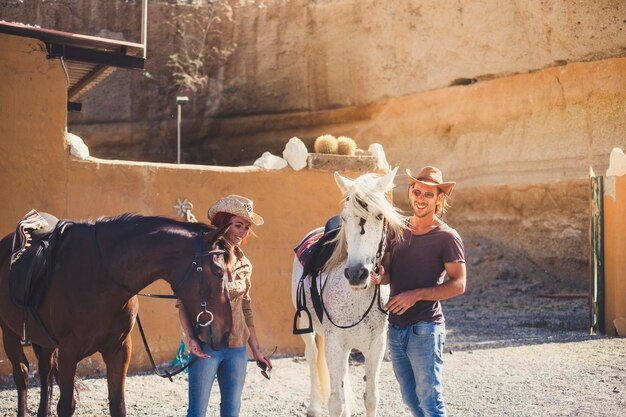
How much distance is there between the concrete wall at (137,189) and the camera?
8469 millimetres

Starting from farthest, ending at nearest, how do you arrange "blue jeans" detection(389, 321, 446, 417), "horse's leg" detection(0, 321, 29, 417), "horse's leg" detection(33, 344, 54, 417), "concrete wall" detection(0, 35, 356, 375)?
1. "concrete wall" detection(0, 35, 356, 375)
2. "horse's leg" detection(0, 321, 29, 417)
3. "horse's leg" detection(33, 344, 54, 417)
4. "blue jeans" detection(389, 321, 446, 417)

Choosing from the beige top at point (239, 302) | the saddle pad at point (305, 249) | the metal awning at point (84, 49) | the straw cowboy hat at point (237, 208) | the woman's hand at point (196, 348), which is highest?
the metal awning at point (84, 49)

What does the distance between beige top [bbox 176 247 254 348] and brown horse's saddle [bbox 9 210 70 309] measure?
1.29m

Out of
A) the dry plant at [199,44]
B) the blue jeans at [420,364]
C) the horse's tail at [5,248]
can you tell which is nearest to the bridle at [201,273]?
the blue jeans at [420,364]

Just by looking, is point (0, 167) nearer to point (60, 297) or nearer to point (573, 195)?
point (60, 297)

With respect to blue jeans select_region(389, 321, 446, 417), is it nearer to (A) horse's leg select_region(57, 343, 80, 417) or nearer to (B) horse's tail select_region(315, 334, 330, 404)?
(A) horse's leg select_region(57, 343, 80, 417)

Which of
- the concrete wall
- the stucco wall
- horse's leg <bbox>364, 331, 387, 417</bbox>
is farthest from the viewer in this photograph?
the stucco wall

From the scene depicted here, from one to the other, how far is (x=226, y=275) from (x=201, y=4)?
16705mm

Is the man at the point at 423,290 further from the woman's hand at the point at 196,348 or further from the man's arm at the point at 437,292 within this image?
the woman's hand at the point at 196,348

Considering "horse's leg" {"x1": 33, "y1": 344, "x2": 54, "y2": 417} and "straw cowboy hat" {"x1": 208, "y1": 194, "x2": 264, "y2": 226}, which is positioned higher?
"straw cowboy hat" {"x1": 208, "y1": 194, "x2": 264, "y2": 226}

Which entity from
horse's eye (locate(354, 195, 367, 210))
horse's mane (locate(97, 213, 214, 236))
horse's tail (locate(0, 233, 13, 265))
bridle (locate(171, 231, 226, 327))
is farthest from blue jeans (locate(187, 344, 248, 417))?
horse's tail (locate(0, 233, 13, 265))

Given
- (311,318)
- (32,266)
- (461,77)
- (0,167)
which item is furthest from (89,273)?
(461,77)

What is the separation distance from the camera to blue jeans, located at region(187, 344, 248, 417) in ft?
15.0

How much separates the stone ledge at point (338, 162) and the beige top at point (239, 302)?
5.08 metres
